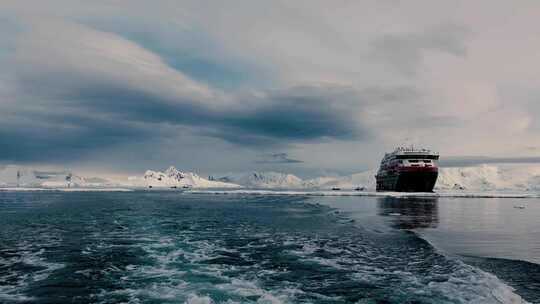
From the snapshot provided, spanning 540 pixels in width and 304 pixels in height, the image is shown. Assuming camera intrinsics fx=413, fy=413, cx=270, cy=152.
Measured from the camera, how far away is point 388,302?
45.6ft

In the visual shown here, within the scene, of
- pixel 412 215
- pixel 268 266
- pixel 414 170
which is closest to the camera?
pixel 268 266

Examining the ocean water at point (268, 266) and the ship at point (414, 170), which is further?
the ship at point (414, 170)

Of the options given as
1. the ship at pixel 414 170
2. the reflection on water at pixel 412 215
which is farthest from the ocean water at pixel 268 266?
the ship at pixel 414 170

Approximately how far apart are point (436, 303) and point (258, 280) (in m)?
6.95

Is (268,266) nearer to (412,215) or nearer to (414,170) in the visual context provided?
(412,215)

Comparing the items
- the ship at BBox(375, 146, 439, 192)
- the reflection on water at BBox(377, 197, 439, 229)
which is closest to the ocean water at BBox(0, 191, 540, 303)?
the reflection on water at BBox(377, 197, 439, 229)

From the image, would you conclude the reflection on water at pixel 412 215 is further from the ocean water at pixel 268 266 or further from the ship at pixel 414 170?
the ship at pixel 414 170

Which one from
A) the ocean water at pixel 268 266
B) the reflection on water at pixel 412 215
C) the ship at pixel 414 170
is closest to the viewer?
the ocean water at pixel 268 266

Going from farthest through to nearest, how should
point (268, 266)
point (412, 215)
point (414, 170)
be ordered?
1. point (414, 170)
2. point (412, 215)
3. point (268, 266)

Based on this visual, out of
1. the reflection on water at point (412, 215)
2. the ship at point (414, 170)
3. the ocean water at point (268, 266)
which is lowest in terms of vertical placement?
the ocean water at point (268, 266)

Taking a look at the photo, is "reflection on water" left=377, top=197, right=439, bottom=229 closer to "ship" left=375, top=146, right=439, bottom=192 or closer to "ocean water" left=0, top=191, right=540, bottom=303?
"ocean water" left=0, top=191, right=540, bottom=303

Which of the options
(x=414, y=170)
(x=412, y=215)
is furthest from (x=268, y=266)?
(x=414, y=170)

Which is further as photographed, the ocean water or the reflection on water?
the reflection on water

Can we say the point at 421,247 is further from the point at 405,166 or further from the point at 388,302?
the point at 405,166
